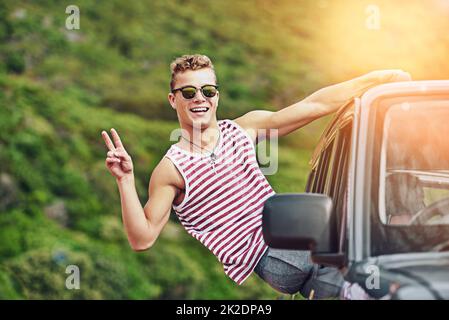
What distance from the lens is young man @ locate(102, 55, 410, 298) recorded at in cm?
370

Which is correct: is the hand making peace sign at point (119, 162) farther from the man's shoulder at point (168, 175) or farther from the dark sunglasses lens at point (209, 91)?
the dark sunglasses lens at point (209, 91)

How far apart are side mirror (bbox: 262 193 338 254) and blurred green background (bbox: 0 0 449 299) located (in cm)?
1209

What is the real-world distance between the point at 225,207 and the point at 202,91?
551 millimetres

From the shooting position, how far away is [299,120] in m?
4.61

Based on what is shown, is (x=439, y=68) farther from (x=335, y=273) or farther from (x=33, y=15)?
(x=335, y=273)

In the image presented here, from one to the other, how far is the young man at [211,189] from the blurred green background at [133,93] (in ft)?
35.5

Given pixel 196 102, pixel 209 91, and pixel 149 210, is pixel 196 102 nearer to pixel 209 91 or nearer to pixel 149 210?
pixel 209 91

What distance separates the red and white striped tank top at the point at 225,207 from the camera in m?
3.89

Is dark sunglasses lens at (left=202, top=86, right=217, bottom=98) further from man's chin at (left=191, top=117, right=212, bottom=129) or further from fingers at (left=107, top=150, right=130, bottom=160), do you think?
fingers at (left=107, top=150, right=130, bottom=160)

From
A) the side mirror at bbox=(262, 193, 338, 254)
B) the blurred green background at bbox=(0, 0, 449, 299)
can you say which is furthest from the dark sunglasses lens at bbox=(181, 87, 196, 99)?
the blurred green background at bbox=(0, 0, 449, 299)
